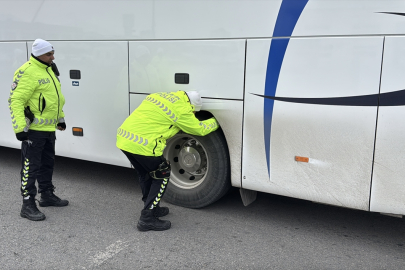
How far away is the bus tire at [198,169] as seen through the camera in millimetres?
4469

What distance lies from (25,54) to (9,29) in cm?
49

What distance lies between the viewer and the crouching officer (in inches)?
156

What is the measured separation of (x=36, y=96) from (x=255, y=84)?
2.30m

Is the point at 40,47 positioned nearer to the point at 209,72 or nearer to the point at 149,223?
the point at 209,72

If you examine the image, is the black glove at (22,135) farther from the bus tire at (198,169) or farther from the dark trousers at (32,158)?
the bus tire at (198,169)

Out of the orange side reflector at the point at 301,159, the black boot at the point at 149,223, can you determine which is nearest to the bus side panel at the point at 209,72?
the orange side reflector at the point at 301,159

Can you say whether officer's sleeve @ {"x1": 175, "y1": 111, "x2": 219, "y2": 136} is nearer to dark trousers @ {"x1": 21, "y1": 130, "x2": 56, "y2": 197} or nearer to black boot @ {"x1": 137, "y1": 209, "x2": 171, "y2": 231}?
black boot @ {"x1": 137, "y1": 209, "x2": 171, "y2": 231}

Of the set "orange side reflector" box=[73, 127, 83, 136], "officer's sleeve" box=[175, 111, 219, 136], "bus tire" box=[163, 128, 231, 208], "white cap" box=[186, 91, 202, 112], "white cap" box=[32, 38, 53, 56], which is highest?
"white cap" box=[32, 38, 53, 56]

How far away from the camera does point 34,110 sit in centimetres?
433

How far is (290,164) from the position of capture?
4.00 m

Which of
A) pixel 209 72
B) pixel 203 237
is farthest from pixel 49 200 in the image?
→ pixel 209 72

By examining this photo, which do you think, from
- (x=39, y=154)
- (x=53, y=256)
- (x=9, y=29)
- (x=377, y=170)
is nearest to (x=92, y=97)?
(x=39, y=154)

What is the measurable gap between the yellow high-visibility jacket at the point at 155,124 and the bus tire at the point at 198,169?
51cm

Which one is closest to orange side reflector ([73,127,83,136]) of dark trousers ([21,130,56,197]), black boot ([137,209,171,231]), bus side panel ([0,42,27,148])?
dark trousers ([21,130,56,197])
